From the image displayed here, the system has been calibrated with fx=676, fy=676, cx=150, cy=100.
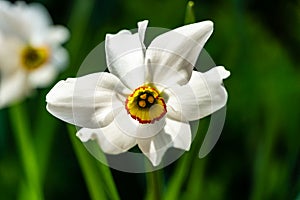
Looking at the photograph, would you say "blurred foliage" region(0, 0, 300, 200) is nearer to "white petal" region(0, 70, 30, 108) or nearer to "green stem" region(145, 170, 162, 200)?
"white petal" region(0, 70, 30, 108)

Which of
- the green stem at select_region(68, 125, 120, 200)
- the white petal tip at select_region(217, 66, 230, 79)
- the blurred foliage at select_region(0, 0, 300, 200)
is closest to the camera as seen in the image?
the white petal tip at select_region(217, 66, 230, 79)

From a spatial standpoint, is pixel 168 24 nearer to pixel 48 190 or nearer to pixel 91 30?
pixel 91 30

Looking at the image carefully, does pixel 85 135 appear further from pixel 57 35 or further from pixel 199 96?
pixel 57 35

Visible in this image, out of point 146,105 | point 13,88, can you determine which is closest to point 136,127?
point 146,105

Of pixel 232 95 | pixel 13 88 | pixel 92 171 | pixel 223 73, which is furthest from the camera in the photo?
pixel 232 95

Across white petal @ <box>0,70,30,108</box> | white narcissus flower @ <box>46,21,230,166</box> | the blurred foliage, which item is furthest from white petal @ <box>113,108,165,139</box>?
white petal @ <box>0,70,30,108</box>

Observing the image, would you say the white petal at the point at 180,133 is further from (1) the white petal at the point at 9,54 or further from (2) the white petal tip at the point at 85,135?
(1) the white petal at the point at 9,54
